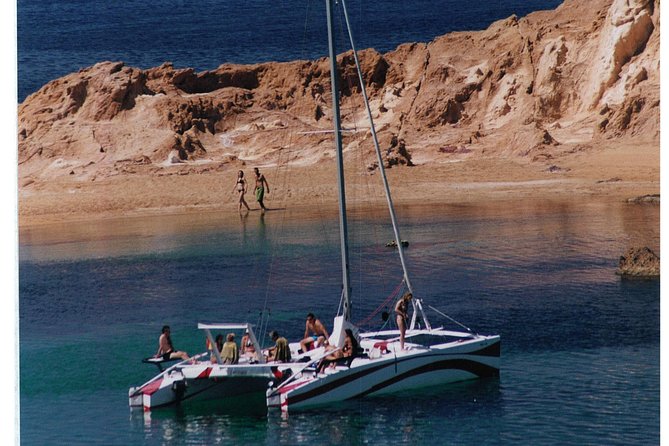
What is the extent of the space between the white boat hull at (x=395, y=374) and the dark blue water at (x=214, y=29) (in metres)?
7.55

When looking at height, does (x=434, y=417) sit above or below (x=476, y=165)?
below

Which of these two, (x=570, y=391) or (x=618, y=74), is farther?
(x=618, y=74)

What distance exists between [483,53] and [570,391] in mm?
11546

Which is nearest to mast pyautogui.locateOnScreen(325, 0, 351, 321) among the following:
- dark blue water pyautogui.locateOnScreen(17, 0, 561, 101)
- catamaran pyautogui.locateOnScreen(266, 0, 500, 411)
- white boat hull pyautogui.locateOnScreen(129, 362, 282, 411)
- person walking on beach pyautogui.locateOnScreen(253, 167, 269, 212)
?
catamaran pyautogui.locateOnScreen(266, 0, 500, 411)

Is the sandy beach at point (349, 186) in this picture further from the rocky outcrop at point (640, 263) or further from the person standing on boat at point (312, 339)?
the person standing on boat at point (312, 339)

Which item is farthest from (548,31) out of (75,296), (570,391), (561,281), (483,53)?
(570,391)

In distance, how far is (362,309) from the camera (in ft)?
48.6

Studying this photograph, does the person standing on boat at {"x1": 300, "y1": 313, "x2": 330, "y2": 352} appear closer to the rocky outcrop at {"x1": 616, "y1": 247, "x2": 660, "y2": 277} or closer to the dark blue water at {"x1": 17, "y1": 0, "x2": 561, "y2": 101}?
the rocky outcrop at {"x1": 616, "y1": 247, "x2": 660, "y2": 277}

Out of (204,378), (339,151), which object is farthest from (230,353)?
(339,151)

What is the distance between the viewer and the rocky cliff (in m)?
20.4

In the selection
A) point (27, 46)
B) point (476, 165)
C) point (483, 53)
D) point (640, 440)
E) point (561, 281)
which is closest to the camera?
point (640, 440)

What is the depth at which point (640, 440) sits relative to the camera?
36.4 ft

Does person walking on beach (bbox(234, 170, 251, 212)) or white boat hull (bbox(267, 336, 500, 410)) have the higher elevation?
person walking on beach (bbox(234, 170, 251, 212))

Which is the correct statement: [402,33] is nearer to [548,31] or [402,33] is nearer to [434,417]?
[548,31]
